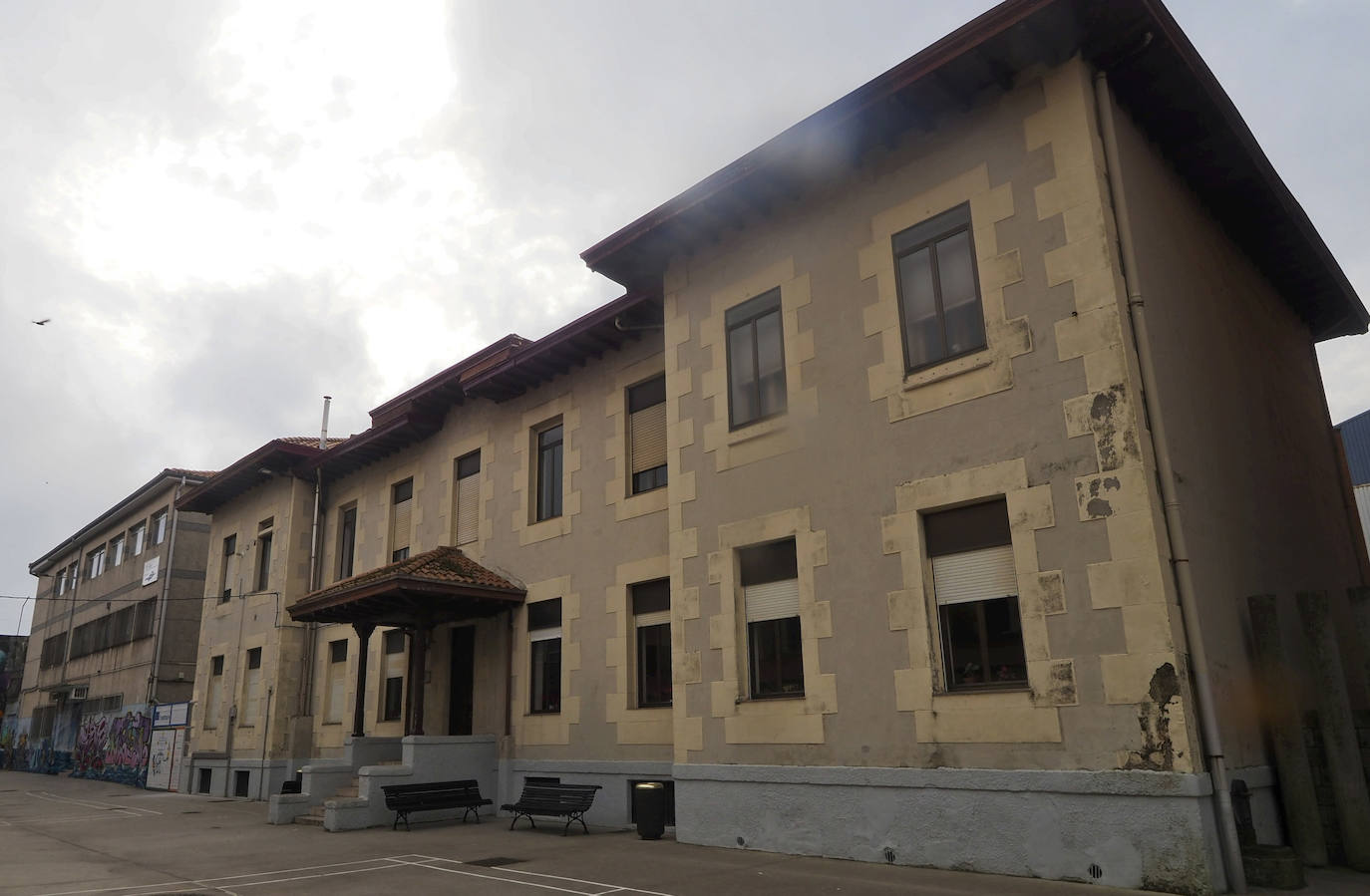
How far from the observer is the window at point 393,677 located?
66.6 feet

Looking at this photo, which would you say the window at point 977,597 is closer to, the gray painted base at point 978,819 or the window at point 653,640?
the gray painted base at point 978,819

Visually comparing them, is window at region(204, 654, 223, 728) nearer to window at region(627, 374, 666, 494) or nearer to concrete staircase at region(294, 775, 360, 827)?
concrete staircase at region(294, 775, 360, 827)

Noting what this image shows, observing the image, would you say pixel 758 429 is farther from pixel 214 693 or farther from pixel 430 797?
pixel 214 693

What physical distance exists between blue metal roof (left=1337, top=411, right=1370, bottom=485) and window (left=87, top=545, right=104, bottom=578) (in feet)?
181

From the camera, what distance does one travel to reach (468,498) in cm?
1991

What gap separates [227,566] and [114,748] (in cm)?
1409

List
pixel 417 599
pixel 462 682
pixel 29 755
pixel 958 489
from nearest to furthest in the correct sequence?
pixel 958 489, pixel 417 599, pixel 462 682, pixel 29 755

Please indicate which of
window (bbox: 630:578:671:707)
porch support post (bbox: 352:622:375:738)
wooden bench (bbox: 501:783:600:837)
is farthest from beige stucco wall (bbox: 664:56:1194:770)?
porch support post (bbox: 352:622:375:738)

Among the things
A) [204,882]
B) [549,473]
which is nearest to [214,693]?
[549,473]

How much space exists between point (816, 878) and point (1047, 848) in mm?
2262

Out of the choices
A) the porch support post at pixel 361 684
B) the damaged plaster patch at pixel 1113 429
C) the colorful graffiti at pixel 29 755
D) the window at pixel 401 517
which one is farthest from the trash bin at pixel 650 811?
the colorful graffiti at pixel 29 755

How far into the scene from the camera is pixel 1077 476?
9.33 meters

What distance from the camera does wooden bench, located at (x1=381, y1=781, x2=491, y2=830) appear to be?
15281 millimetres

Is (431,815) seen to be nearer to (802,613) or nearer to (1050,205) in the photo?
(802,613)
